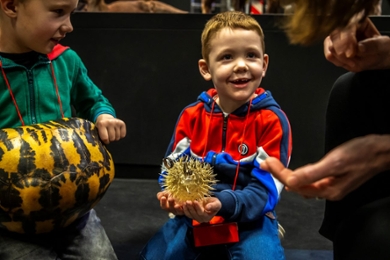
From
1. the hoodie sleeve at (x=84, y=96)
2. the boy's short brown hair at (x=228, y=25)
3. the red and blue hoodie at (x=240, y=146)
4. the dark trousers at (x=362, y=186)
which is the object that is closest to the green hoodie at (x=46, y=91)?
the hoodie sleeve at (x=84, y=96)

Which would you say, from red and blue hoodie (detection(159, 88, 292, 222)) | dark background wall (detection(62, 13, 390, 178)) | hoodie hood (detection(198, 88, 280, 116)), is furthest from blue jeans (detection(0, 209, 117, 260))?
dark background wall (detection(62, 13, 390, 178))

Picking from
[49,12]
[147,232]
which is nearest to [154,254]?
[147,232]

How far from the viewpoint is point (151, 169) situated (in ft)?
→ 8.94

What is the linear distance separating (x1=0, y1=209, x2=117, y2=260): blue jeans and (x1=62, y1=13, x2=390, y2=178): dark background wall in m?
1.12

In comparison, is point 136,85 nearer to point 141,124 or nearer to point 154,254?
point 141,124

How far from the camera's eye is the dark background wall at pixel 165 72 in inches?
101

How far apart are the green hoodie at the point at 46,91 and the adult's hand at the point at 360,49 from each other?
2.58ft

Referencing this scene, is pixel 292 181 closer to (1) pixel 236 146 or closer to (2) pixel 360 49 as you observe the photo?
(2) pixel 360 49

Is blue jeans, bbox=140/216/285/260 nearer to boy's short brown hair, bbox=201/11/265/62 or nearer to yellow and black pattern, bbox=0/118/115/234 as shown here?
yellow and black pattern, bbox=0/118/115/234

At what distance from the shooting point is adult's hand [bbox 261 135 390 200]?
2.78 feet

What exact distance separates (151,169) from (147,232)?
71 centimetres

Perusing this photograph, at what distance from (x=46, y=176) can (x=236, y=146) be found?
569 mm

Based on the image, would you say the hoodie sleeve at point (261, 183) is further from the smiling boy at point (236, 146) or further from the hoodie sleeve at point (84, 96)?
the hoodie sleeve at point (84, 96)

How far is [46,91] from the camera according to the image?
1.50m
